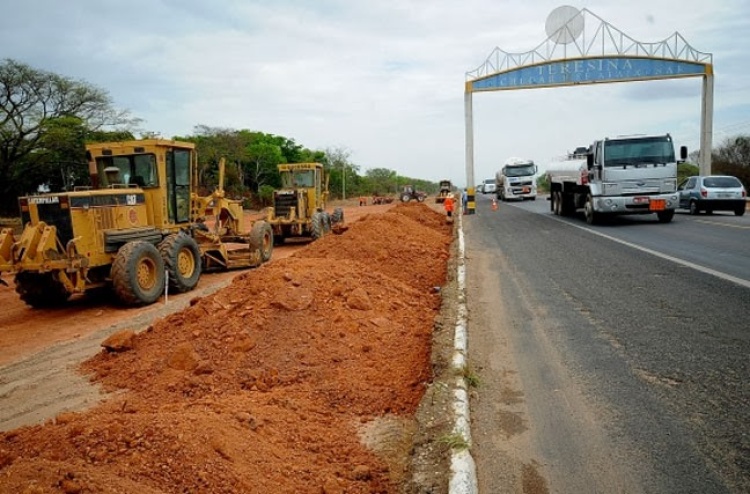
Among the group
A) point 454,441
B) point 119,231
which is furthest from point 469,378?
point 119,231

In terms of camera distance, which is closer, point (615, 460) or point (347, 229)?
point (615, 460)

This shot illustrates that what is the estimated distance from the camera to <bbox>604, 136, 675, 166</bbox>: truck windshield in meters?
17.4

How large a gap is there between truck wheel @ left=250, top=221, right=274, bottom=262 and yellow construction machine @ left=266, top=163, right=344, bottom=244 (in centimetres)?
317

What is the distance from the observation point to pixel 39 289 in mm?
10117

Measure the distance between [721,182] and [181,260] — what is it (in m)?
20.2

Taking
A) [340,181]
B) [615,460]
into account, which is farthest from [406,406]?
[340,181]

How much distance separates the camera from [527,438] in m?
4.11

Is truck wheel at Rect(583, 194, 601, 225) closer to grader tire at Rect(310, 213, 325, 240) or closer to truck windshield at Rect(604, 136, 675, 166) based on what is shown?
truck windshield at Rect(604, 136, 675, 166)

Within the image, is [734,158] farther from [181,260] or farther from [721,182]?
[181,260]

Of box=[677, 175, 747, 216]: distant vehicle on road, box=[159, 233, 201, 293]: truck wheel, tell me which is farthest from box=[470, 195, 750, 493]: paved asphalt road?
box=[677, 175, 747, 216]: distant vehicle on road

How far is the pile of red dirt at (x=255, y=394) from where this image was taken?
10.7 ft

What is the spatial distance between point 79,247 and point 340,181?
171ft

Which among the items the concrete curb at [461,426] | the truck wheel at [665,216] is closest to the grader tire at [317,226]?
the truck wheel at [665,216]

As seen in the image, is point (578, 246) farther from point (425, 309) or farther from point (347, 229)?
point (425, 309)
